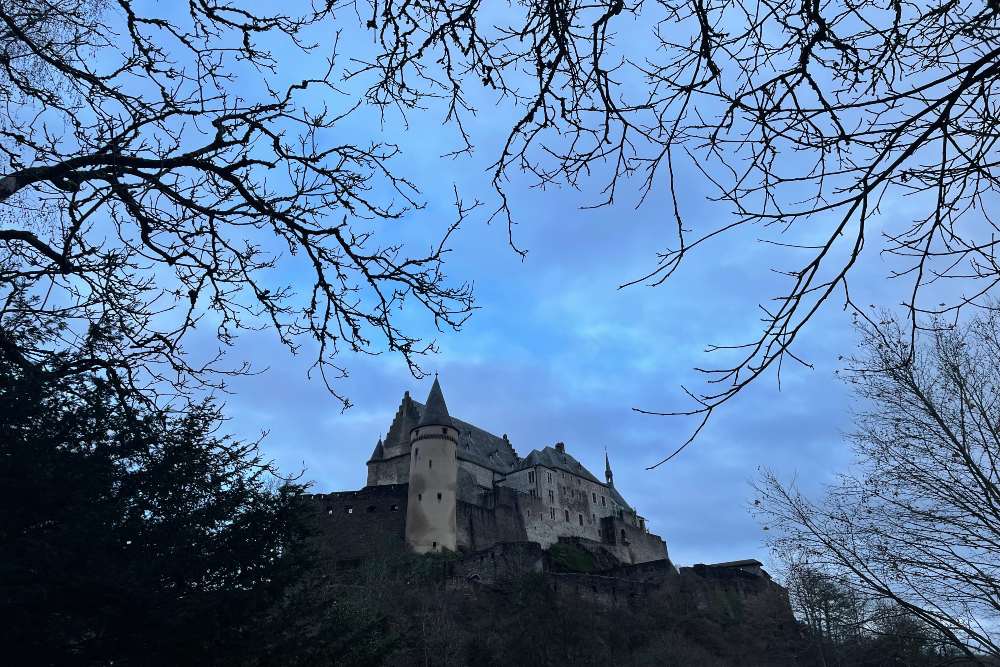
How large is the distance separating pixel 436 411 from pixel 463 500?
6.16m

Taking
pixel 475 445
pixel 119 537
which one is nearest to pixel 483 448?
pixel 475 445

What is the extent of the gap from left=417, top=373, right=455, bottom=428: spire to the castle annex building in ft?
0.21

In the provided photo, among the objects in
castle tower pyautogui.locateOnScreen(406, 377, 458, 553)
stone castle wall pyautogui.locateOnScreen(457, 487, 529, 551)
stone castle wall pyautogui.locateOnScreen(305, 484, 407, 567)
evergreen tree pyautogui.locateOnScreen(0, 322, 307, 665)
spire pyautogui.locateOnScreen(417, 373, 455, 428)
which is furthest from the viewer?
spire pyautogui.locateOnScreen(417, 373, 455, 428)

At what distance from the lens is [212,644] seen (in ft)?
31.4

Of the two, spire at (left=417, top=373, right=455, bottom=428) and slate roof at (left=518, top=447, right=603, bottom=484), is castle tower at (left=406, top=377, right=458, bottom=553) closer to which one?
spire at (left=417, top=373, right=455, bottom=428)

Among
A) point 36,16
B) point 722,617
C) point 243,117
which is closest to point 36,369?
point 36,16

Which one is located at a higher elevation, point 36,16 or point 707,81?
point 36,16

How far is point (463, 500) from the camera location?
48531 mm

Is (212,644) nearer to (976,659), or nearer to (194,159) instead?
(194,159)

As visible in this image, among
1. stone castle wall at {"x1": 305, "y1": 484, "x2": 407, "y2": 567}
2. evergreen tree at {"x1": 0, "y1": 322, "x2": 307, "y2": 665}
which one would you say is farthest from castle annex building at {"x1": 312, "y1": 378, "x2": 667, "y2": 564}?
evergreen tree at {"x1": 0, "y1": 322, "x2": 307, "y2": 665}

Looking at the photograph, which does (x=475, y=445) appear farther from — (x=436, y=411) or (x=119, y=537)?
(x=119, y=537)

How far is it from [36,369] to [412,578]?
99.6 ft

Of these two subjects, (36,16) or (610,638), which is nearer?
(36,16)

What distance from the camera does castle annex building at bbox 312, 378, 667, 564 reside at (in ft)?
138
